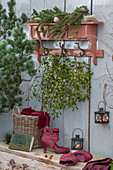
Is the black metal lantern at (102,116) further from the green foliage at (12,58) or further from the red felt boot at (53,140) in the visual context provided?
the green foliage at (12,58)

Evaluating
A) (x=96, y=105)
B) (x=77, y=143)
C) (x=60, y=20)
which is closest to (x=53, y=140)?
(x=77, y=143)

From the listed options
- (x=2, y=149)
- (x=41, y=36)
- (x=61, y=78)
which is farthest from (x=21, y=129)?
(x=41, y=36)

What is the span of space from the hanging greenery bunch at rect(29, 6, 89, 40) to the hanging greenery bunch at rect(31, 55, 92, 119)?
276 millimetres

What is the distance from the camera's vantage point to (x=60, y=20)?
329cm

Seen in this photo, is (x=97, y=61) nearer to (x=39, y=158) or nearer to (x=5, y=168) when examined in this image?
(x=39, y=158)

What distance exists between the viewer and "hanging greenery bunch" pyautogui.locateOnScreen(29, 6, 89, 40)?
3.18 meters

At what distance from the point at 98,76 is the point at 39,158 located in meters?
0.99

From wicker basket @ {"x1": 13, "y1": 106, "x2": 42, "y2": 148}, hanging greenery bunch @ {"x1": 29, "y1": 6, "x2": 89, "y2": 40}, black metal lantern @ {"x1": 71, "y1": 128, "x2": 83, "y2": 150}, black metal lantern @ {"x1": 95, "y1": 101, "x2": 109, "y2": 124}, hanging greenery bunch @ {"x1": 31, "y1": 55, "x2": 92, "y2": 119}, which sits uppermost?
hanging greenery bunch @ {"x1": 29, "y1": 6, "x2": 89, "y2": 40}

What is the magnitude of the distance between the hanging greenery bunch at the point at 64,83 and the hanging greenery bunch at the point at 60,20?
10.9 inches

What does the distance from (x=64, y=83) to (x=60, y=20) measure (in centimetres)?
62

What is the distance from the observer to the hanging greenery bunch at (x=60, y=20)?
3182 millimetres

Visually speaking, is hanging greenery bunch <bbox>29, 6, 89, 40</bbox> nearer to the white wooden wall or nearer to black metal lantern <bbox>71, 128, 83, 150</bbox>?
the white wooden wall

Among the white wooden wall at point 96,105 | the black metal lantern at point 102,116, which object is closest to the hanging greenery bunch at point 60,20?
the white wooden wall at point 96,105

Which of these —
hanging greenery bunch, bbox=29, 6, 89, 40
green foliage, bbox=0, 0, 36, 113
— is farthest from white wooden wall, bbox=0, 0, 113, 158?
green foliage, bbox=0, 0, 36, 113
